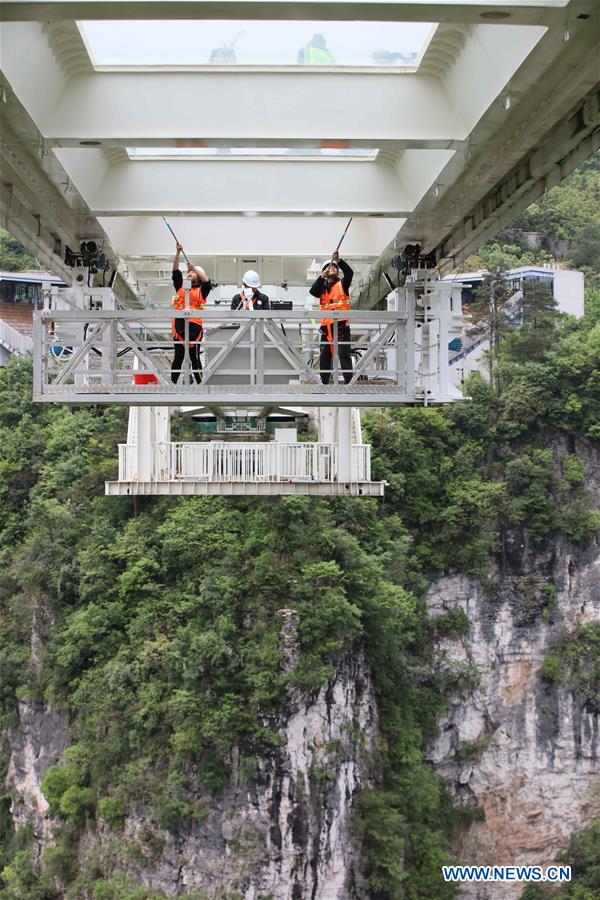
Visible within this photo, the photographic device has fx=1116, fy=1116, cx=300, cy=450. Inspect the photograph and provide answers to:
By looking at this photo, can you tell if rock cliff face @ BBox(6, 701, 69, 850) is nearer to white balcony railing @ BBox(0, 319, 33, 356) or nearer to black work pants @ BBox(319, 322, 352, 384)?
black work pants @ BBox(319, 322, 352, 384)

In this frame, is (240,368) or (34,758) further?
(34,758)

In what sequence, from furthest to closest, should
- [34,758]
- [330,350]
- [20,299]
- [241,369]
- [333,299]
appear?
[20,299], [34,758], [330,350], [333,299], [241,369]

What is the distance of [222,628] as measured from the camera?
21.0 metres

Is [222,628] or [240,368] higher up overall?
[240,368]

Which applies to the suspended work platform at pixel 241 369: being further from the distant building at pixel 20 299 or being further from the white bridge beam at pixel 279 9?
the distant building at pixel 20 299

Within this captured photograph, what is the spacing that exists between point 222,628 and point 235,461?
3200 millimetres

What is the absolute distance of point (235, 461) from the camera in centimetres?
2050

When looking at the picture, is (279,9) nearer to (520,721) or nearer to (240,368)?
(240,368)

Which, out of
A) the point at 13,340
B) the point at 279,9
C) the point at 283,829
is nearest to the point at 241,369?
the point at 279,9

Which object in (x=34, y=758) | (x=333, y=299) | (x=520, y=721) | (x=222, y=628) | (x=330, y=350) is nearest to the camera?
(x=333, y=299)

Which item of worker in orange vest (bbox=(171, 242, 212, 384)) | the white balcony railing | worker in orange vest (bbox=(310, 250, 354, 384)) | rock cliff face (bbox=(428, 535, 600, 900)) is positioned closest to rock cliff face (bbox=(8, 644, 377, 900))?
rock cliff face (bbox=(428, 535, 600, 900))

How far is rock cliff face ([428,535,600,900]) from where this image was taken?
2961 cm

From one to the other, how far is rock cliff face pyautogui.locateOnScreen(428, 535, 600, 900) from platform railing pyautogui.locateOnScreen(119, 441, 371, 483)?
460 inches

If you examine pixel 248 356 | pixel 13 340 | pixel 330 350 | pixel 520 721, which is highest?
pixel 13 340
